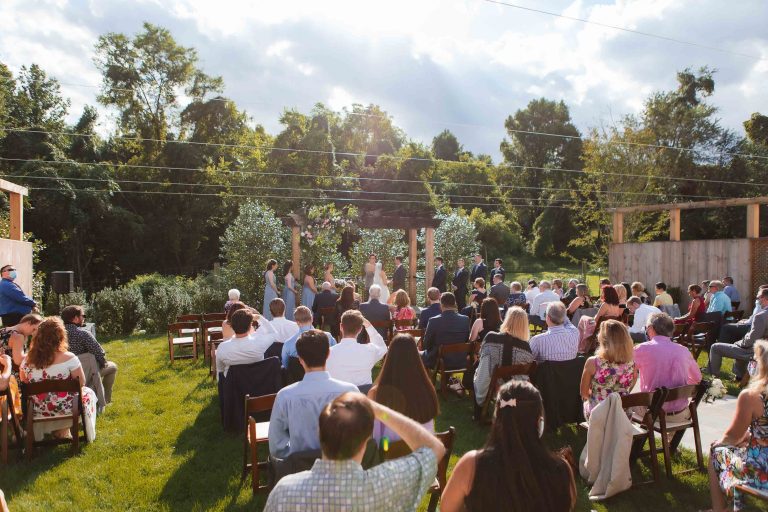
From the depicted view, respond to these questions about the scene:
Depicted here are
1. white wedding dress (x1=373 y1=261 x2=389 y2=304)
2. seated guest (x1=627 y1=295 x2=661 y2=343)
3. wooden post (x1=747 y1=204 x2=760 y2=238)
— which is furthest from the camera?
wooden post (x1=747 y1=204 x2=760 y2=238)

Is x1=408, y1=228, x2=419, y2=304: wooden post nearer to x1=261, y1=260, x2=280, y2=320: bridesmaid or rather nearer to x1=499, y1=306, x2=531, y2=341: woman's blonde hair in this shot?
x1=261, y1=260, x2=280, y2=320: bridesmaid

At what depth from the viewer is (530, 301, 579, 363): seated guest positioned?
5.54 meters

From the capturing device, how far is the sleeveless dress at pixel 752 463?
3525 mm

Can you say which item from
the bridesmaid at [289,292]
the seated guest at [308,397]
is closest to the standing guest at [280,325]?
the seated guest at [308,397]

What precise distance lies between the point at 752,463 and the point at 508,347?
2288mm

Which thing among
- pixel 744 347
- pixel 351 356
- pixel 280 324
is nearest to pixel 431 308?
pixel 280 324

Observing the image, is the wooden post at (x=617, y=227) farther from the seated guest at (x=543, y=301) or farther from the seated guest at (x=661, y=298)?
the seated guest at (x=543, y=301)

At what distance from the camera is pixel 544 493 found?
213cm

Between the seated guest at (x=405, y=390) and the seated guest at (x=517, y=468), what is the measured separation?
116cm

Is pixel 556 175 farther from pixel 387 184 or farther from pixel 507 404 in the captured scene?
pixel 507 404

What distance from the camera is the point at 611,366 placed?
4652 millimetres

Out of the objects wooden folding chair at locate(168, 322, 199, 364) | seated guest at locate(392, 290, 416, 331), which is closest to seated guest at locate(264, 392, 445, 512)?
seated guest at locate(392, 290, 416, 331)

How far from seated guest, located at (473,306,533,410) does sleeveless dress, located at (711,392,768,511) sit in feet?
6.82

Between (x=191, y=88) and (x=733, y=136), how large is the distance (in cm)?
3090
